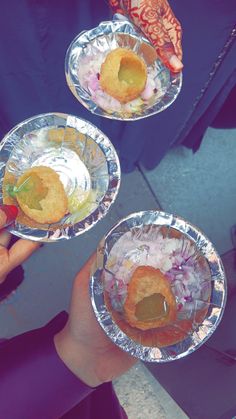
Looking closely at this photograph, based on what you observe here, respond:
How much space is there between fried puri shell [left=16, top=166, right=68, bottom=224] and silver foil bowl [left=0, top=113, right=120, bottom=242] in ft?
0.07

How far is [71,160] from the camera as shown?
3.36ft

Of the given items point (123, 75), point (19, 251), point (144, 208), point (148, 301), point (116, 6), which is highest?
point (116, 6)

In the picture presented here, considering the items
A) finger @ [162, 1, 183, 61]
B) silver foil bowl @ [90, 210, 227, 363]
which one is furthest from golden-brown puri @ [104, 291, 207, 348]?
finger @ [162, 1, 183, 61]

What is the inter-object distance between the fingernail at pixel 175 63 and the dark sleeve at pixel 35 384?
2.09 feet

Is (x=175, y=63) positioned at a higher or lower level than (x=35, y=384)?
higher

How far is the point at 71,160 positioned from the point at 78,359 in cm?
43

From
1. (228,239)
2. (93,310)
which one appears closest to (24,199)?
(93,310)

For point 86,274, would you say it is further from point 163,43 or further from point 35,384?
point 163,43

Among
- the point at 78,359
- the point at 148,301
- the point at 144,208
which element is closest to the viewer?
the point at 148,301

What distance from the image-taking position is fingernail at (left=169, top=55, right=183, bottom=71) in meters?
0.92

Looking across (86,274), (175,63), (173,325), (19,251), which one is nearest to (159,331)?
(173,325)

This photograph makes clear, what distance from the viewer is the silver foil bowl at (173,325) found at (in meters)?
0.86

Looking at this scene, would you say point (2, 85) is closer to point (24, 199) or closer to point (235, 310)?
point (24, 199)

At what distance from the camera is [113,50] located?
1.02 m
